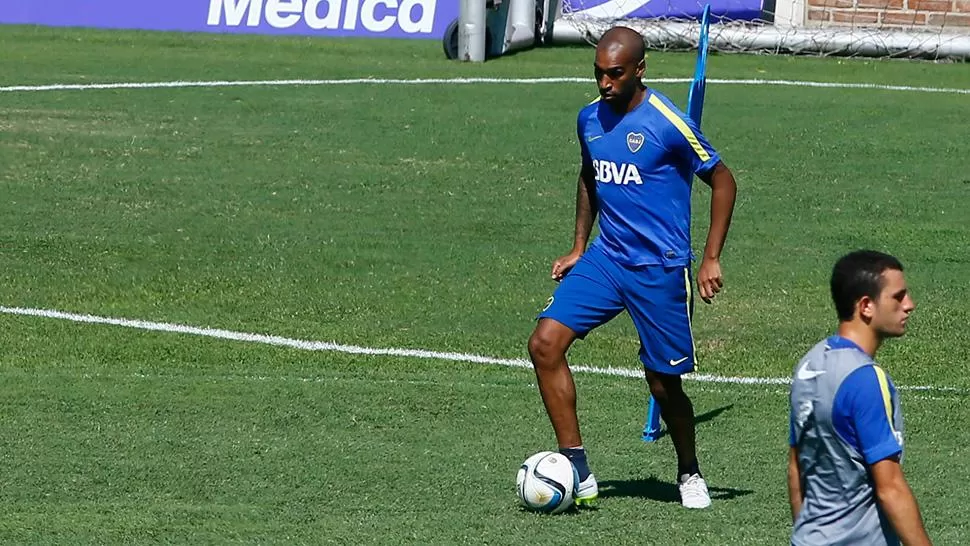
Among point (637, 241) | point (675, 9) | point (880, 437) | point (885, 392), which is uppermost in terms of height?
point (885, 392)

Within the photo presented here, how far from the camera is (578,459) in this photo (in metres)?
7.32

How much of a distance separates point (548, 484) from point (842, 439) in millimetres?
2556

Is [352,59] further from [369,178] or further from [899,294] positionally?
→ [899,294]

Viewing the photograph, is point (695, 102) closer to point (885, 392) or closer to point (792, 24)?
point (885, 392)

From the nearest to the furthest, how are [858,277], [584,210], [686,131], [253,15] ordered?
1. [858,277]
2. [686,131]
3. [584,210]
4. [253,15]

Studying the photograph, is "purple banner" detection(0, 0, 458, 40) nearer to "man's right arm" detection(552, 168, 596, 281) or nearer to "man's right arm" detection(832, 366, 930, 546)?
"man's right arm" detection(552, 168, 596, 281)

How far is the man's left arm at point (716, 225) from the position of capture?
7199 mm

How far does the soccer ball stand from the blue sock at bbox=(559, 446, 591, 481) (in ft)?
0.17

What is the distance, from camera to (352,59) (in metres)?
19.9

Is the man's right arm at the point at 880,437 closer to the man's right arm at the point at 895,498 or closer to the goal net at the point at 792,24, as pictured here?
the man's right arm at the point at 895,498

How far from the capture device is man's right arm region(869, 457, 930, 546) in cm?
465

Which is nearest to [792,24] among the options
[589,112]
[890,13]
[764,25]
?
[764,25]

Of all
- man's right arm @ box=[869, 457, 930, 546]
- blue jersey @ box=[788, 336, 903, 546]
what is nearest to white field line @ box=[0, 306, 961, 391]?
blue jersey @ box=[788, 336, 903, 546]

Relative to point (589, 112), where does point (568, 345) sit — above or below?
below
